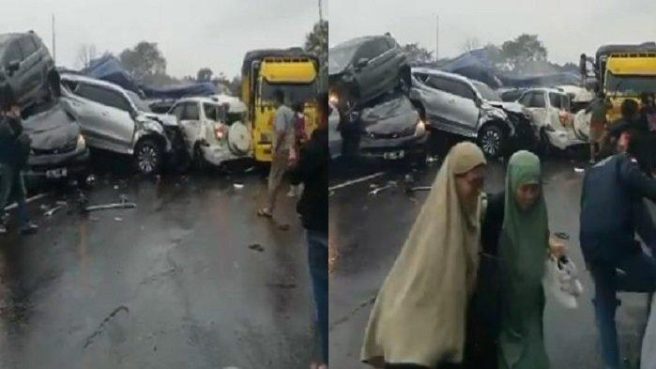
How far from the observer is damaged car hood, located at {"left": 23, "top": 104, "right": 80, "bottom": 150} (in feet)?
10.5

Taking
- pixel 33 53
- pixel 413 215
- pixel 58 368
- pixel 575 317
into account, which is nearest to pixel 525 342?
pixel 575 317

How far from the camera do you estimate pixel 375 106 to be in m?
3.09

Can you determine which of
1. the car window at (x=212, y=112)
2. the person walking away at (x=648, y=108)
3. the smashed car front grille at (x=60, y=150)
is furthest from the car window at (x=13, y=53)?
the person walking away at (x=648, y=108)

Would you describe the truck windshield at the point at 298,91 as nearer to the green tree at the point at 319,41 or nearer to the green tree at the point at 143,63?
the green tree at the point at 319,41

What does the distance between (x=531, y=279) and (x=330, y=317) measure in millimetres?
650

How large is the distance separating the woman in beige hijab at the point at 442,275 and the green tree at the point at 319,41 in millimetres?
551

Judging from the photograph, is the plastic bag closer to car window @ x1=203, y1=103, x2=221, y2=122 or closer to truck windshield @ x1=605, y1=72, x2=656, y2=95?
truck windshield @ x1=605, y1=72, x2=656, y2=95

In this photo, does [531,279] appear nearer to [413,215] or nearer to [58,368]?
[413,215]

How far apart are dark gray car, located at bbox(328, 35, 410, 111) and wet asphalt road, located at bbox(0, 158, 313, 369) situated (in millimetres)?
434

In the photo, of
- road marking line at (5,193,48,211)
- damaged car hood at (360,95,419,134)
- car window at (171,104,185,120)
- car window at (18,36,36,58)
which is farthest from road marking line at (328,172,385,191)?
car window at (18,36,36,58)

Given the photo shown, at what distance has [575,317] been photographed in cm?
292

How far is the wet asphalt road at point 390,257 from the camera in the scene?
290cm

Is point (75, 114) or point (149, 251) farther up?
point (75, 114)

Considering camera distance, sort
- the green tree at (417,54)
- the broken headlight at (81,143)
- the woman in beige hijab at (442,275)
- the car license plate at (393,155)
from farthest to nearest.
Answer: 1. the broken headlight at (81,143)
2. the car license plate at (393,155)
3. the green tree at (417,54)
4. the woman in beige hijab at (442,275)
